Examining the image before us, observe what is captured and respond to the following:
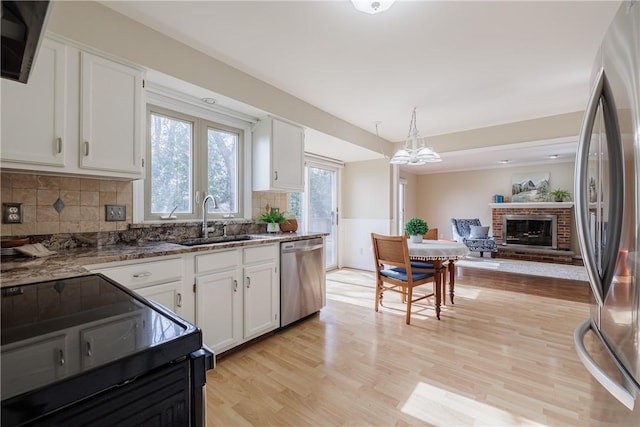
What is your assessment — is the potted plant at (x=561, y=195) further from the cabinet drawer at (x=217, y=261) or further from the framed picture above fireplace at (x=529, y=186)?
the cabinet drawer at (x=217, y=261)

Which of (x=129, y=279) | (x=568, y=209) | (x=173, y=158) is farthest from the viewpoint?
(x=568, y=209)

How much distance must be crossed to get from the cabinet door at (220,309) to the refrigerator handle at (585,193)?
2066mm

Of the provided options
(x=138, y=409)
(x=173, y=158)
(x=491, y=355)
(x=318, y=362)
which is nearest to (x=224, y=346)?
(x=318, y=362)

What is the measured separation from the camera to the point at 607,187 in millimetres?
903

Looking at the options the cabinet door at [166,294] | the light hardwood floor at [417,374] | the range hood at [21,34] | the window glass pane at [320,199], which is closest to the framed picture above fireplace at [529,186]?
the light hardwood floor at [417,374]

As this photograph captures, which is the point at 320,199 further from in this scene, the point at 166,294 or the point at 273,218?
the point at 166,294

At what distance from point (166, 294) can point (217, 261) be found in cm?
41

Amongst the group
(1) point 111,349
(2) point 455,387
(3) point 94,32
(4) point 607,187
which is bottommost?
(2) point 455,387

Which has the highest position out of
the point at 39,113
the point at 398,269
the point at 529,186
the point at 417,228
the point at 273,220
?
the point at 529,186

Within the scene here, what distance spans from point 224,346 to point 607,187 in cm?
236

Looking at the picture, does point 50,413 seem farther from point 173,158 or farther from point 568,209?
point 568,209

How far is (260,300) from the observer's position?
98.3 inches

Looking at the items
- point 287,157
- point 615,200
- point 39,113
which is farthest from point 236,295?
point 615,200

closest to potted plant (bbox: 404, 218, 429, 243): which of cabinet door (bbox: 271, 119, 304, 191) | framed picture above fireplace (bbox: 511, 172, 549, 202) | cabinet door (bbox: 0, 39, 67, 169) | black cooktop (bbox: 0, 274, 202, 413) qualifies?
cabinet door (bbox: 271, 119, 304, 191)
